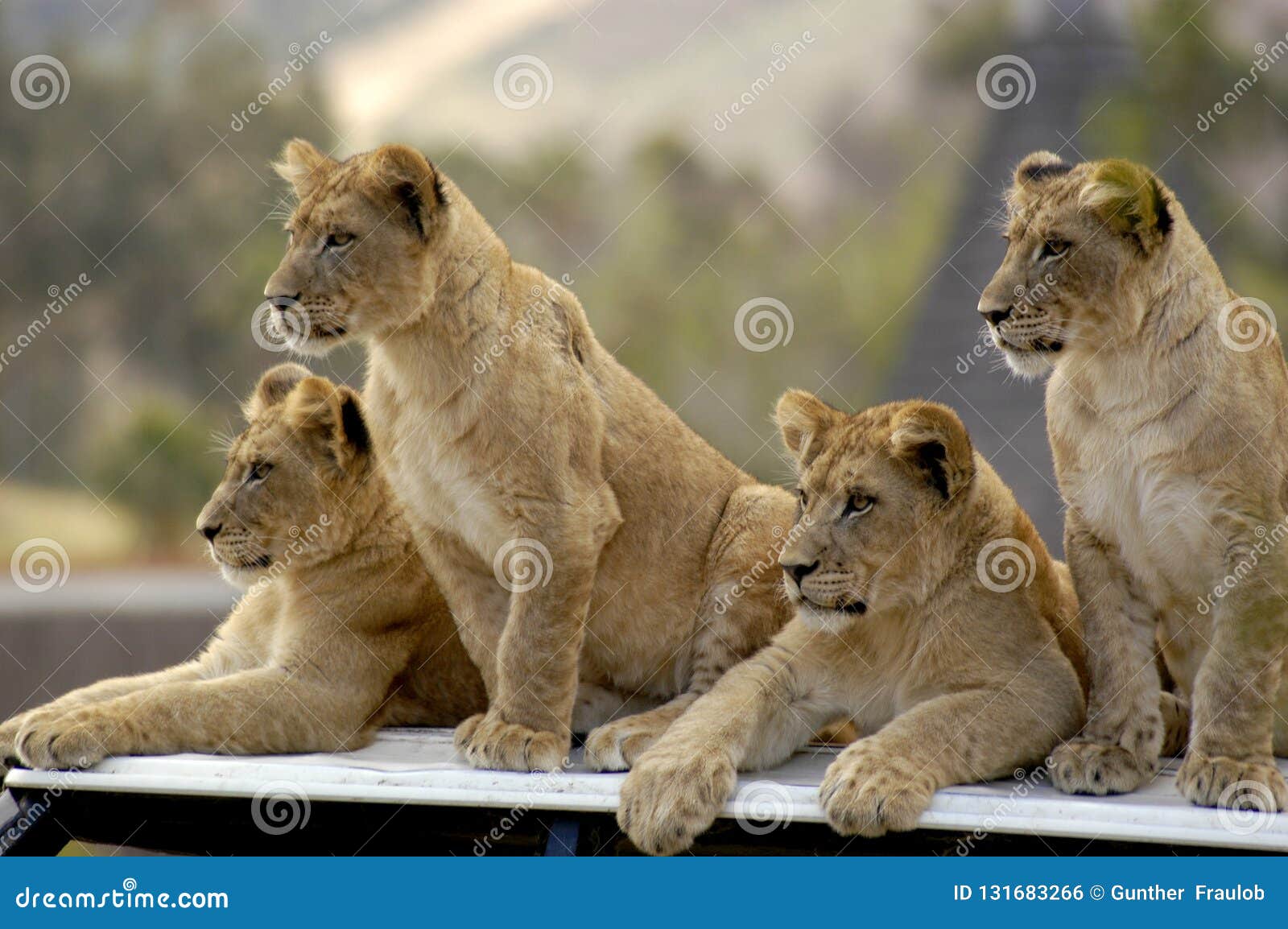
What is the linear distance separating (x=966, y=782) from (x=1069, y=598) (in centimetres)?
115

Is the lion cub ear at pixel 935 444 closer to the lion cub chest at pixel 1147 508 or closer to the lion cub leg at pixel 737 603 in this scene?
the lion cub chest at pixel 1147 508

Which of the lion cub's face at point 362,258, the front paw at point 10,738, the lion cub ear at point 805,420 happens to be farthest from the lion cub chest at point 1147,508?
the front paw at point 10,738

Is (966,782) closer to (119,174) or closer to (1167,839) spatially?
(1167,839)

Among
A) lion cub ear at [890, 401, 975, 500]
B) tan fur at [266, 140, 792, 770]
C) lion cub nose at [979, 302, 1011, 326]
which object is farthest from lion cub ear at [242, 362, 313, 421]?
lion cub nose at [979, 302, 1011, 326]

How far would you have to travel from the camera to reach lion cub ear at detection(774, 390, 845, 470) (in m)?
4.85

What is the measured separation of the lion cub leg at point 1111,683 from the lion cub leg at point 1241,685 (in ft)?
0.52

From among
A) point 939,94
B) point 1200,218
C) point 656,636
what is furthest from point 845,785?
point 939,94

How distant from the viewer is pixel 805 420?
15.9 ft

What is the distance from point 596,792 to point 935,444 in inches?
59.7

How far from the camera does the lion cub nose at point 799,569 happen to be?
4426 millimetres

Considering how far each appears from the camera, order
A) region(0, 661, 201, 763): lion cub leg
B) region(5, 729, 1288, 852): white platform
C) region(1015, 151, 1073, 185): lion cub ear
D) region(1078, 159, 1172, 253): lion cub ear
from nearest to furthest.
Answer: region(5, 729, 1288, 852): white platform → region(1078, 159, 1172, 253): lion cub ear → region(1015, 151, 1073, 185): lion cub ear → region(0, 661, 201, 763): lion cub leg

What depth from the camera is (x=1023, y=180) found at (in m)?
4.73

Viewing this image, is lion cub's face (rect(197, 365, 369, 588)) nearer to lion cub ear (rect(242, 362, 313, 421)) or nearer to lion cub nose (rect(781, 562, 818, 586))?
lion cub ear (rect(242, 362, 313, 421))

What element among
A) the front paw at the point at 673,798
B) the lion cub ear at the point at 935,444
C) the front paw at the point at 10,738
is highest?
the lion cub ear at the point at 935,444
